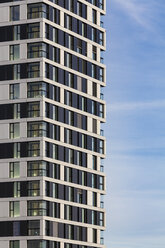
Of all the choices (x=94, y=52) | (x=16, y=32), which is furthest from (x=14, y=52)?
(x=94, y=52)

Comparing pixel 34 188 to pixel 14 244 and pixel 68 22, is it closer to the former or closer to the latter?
pixel 14 244

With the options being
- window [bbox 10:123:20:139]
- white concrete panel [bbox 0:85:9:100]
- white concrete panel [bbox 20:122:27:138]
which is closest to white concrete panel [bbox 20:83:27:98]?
white concrete panel [bbox 0:85:9:100]

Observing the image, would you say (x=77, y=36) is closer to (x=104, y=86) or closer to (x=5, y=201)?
(x=104, y=86)

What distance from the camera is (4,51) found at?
131 meters

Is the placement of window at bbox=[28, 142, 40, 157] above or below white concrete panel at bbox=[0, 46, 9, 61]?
below

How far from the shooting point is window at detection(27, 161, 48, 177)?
12606 centimetres

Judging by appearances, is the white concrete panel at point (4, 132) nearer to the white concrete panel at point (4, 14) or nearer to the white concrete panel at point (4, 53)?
the white concrete panel at point (4, 53)

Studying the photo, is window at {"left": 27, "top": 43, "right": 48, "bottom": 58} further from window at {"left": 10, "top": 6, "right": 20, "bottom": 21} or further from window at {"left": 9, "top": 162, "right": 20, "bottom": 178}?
window at {"left": 9, "top": 162, "right": 20, "bottom": 178}

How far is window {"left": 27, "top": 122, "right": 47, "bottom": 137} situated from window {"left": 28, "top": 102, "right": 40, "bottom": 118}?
3.97 feet

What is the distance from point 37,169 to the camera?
126 metres

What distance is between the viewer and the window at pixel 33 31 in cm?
13000

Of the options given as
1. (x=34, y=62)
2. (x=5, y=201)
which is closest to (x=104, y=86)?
(x=34, y=62)

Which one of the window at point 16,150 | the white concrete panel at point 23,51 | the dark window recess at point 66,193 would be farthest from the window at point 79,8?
the dark window recess at point 66,193

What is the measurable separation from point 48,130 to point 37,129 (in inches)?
67.5
